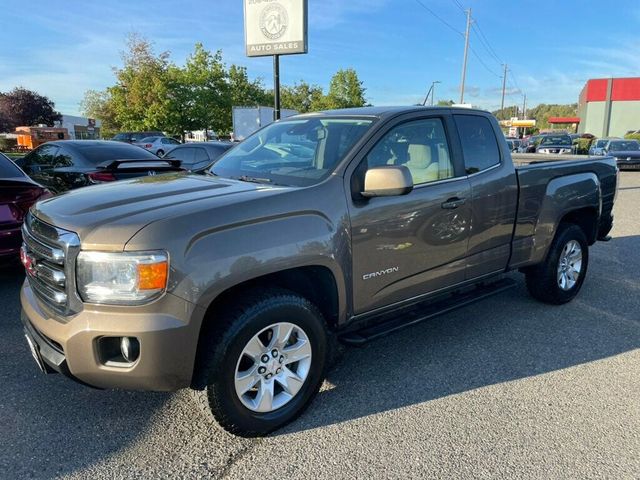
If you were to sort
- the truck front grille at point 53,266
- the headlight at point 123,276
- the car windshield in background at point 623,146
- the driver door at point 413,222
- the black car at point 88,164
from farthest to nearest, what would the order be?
the car windshield in background at point 623,146 → the black car at point 88,164 → the driver door at point 413,222 → the truck front grille at point 53,266 → the headlight at point 123,276

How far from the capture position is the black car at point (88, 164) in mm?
6867

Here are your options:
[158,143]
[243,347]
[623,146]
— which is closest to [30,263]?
[243,347]

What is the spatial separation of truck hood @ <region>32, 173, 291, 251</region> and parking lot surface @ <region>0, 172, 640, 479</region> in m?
1.22

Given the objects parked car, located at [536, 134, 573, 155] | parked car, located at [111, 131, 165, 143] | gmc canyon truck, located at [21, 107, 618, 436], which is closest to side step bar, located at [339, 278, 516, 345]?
gmc canyon truck, located at [21, 107, 618, 436]

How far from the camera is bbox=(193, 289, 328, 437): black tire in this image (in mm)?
2533

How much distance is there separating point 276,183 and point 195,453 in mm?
1668

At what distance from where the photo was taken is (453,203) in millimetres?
3627

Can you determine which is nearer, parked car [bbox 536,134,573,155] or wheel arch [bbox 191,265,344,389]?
wheel arch [bbox 191,265,344,389]

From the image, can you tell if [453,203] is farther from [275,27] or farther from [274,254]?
[275,27]

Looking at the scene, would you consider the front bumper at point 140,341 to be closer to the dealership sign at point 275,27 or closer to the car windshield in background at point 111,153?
the car windshield in background at point 111,153

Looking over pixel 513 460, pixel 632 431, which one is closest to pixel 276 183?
pixel 513 460

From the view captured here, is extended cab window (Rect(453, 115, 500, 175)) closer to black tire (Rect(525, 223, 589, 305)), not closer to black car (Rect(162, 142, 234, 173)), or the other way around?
black tire (Rect(525, 223, 589, 305))

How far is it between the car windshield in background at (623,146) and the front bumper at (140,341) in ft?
80.7

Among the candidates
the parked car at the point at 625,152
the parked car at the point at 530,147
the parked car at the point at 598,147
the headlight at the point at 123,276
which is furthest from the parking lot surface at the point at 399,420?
the parked car at the point at 530,147
